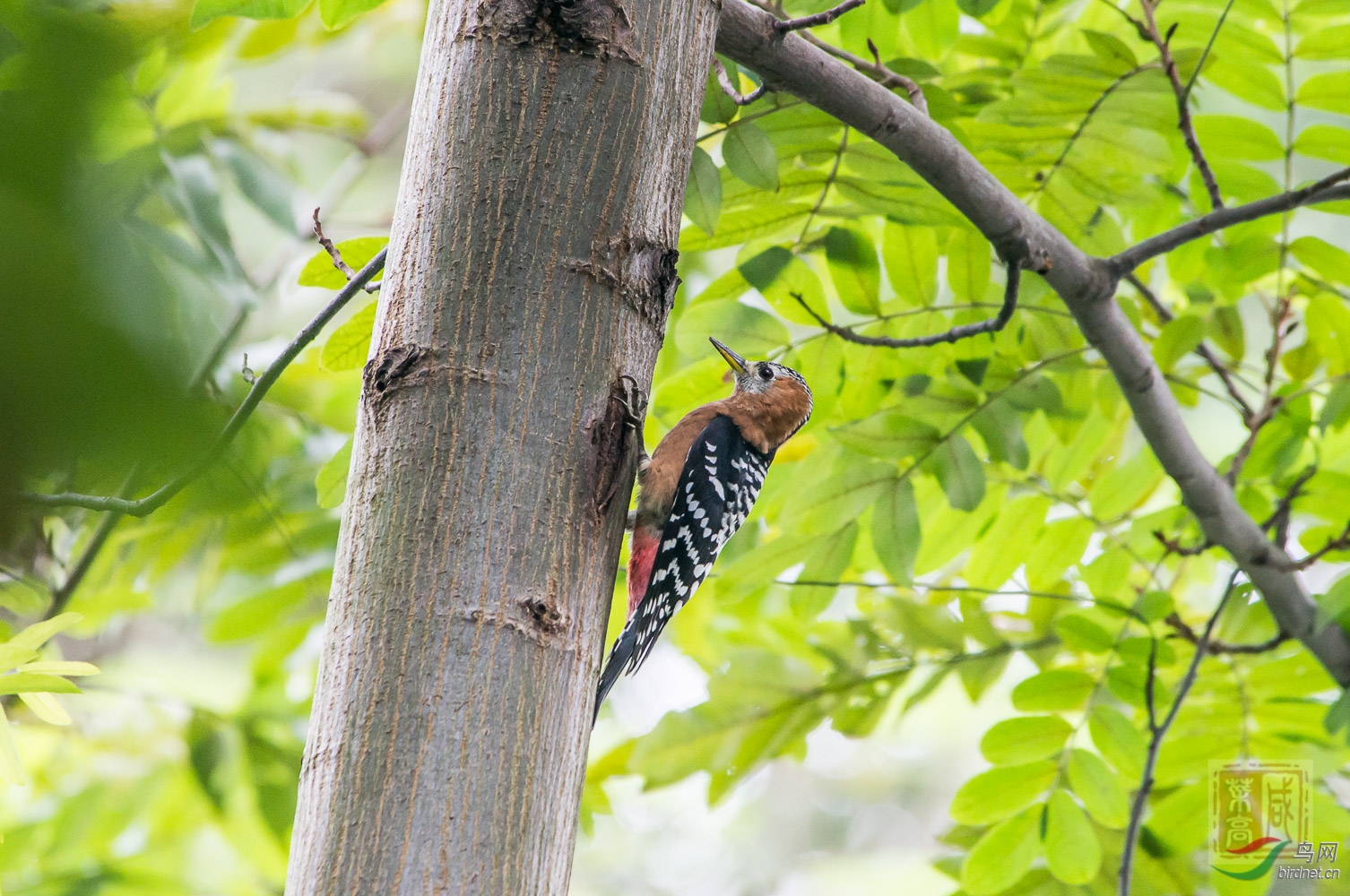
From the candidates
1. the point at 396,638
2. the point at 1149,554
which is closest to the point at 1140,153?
the point at 1149,554

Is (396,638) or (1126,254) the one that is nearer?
(396,638)

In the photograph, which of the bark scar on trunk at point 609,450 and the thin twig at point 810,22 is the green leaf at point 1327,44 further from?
the bark scar on trunk at point 609,450

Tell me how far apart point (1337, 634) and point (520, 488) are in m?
2.73

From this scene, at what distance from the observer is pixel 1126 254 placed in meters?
2.65

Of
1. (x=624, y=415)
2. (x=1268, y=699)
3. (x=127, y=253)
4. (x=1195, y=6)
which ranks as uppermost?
(x=1195, y=6)

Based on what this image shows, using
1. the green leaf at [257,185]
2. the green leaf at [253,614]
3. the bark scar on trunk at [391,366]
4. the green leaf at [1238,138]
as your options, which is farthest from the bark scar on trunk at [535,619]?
the green leaf at [1238,138]

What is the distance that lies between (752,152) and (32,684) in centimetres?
187

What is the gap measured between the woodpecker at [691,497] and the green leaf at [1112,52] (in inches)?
47.4

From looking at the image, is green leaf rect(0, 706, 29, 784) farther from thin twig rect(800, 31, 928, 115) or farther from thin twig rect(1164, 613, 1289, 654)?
thin twig rect(1164, 613, 1289, 654)

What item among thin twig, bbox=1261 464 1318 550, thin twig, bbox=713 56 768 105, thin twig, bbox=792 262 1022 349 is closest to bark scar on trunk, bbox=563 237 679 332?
thin twig, bbox=713 56 768 105

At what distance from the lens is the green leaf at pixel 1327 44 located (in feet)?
9.66

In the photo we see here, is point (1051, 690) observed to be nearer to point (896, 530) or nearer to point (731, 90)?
point (896, 530)

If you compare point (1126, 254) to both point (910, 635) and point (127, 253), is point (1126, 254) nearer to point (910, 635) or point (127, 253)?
point (910, 635)

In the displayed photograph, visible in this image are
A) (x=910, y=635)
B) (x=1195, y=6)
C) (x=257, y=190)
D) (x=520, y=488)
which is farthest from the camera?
(x=910, y=635)
